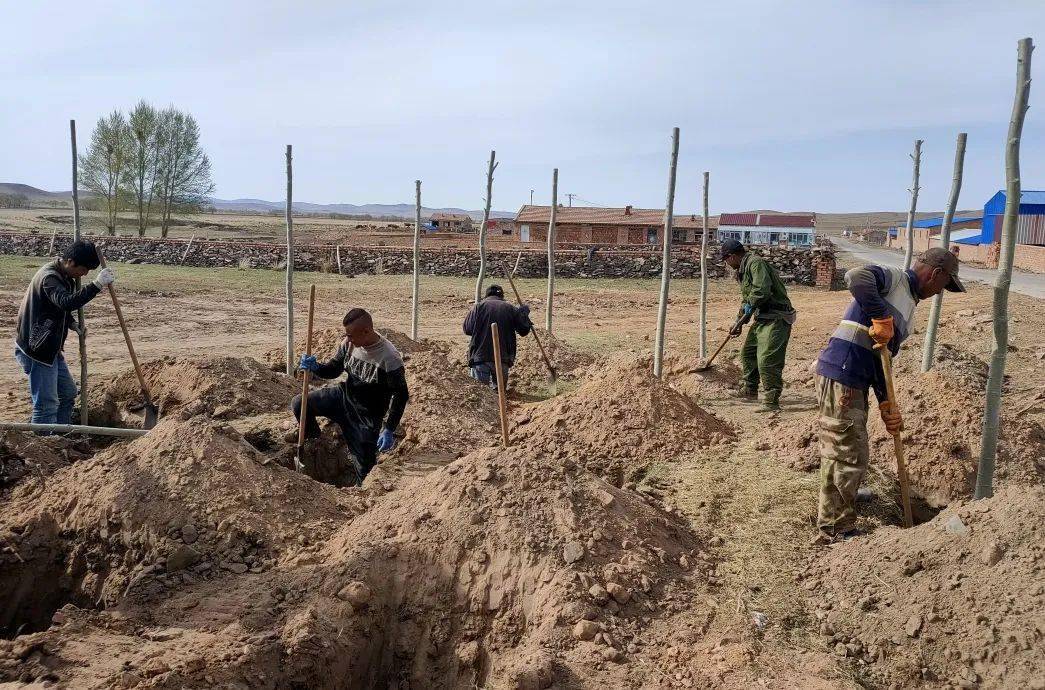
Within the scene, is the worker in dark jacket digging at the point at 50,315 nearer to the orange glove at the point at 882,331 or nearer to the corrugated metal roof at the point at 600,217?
the orange glove at the point at 882,331

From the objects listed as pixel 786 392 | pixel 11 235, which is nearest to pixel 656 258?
pixel 786 392

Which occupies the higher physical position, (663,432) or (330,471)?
(663,432)

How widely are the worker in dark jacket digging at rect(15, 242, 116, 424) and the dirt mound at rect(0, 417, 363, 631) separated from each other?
52.5 inches

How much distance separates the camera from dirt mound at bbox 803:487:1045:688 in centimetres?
322

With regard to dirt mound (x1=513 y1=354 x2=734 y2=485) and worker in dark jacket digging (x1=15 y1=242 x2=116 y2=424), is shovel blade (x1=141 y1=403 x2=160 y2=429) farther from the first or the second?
dirt mound (x1=513 y1=354 x2=734 y2=485)

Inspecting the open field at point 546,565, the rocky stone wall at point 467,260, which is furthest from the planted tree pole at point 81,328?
the rocky stone wall at point 467,260

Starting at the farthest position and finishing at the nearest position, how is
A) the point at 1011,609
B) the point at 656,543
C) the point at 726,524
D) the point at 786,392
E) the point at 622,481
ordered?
the point at 786,392
the point at 622,481
the point at 726,524
the point at 656,543
the point at 1011,609

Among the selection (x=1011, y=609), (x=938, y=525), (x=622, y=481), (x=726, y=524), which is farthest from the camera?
(x=622, y=481)

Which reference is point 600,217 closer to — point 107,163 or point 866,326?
point 107,163

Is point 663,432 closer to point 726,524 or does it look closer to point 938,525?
point 726,524

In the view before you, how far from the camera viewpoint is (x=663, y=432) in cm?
622

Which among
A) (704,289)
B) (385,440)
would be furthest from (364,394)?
(704,289)

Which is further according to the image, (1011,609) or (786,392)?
(786,392)

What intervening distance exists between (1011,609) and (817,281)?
2045 cm
